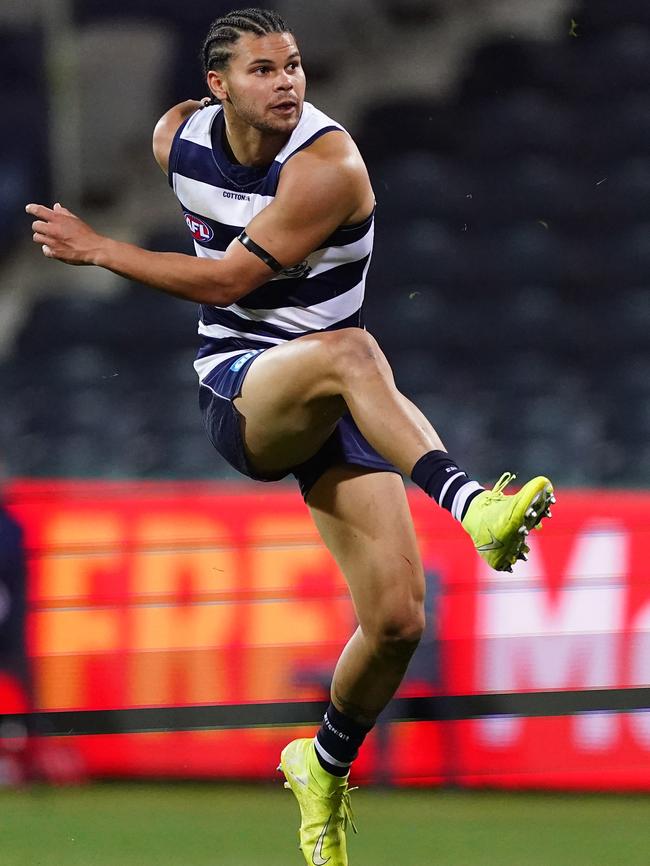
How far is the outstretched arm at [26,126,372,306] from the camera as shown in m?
3.09

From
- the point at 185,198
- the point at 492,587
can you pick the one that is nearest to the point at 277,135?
the point at 185,198

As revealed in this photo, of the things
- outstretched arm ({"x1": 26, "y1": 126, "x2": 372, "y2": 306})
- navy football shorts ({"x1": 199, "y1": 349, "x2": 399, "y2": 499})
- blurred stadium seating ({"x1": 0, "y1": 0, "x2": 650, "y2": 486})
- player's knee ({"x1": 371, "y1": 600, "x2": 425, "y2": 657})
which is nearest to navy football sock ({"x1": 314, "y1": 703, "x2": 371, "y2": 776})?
player's knee ({"x1": 371, "y1": 600, "x2": 425, "y2": 657})

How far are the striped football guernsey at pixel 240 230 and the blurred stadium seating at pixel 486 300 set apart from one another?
6.80 feet

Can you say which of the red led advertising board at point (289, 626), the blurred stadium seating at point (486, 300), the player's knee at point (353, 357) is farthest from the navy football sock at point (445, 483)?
the blurred stadium seating at point (486, 300)

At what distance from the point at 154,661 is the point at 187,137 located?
68.1 inches

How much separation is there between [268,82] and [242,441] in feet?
2.64

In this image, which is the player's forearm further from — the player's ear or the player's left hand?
the player's ear

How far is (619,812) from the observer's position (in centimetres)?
402

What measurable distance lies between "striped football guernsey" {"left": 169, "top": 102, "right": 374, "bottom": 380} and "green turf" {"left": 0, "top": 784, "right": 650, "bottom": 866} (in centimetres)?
124

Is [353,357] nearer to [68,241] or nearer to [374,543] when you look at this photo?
[374,543]

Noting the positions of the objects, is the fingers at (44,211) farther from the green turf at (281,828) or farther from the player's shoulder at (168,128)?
the green turf at (281,828)

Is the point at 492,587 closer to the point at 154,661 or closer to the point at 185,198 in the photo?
the point at 154,661

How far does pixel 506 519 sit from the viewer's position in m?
2.79

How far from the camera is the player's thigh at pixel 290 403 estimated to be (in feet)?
9.91
